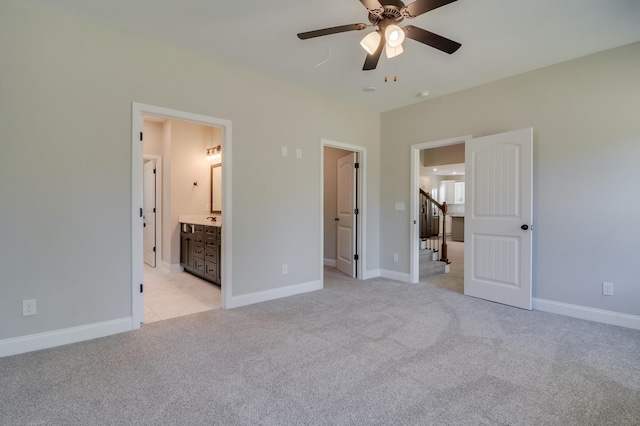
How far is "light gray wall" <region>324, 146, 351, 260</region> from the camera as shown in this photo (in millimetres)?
5957

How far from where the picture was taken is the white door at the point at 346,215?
5.06m

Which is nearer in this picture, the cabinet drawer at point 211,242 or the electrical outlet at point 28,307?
the electrical outlet at point 28,307

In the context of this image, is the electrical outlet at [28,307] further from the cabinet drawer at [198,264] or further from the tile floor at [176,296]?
the cabinet drawer at [198,264]

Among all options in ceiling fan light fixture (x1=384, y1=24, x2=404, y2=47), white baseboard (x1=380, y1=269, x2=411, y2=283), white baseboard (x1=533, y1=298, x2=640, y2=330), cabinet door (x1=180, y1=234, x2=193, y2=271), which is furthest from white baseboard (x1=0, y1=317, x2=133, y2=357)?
white baseboard (x1=533, y1=298, x2=640, y2=330)

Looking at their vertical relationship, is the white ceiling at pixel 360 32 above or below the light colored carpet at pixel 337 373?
above

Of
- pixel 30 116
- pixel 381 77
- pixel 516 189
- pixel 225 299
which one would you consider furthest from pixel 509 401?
pixel 30 116

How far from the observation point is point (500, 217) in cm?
373

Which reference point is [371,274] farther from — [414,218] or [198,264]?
[198,264]

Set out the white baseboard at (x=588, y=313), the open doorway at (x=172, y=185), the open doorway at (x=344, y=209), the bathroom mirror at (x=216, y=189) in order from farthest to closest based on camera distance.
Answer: the bathroom mirror at (x=216, y=189)
the open doorway at (x=172, y=185)
the open doorway at (x=344, y=209)
the white baseboard at (x=588, y=313)

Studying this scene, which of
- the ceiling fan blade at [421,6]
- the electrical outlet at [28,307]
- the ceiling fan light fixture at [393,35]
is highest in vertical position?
the ceiling fan blade at [421,6]

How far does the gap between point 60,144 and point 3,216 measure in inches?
26.5

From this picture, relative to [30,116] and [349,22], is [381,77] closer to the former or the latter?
[349,22]

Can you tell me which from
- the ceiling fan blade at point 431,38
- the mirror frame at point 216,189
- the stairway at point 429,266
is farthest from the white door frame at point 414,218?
the mirror frame at point 216,189

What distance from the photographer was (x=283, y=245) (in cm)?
400
